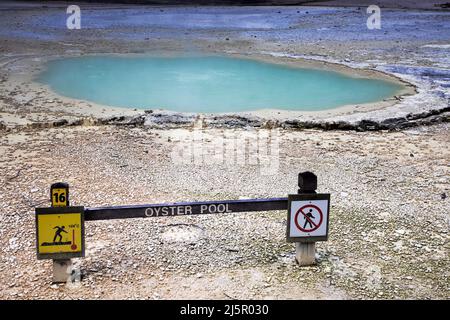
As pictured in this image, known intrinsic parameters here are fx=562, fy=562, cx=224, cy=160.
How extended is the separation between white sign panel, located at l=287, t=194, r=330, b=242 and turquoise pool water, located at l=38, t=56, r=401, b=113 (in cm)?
525

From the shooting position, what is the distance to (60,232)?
3488 millimetres

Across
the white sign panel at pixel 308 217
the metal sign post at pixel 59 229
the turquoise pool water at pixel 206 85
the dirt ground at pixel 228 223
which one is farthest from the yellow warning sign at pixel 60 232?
the turquoise pool water at pixel 206 85

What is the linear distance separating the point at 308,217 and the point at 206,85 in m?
7.22

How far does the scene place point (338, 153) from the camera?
6.56 m

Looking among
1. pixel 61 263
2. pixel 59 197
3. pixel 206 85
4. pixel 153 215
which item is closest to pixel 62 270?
pixel 61 263

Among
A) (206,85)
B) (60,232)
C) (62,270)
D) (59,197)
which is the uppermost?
(206,85)

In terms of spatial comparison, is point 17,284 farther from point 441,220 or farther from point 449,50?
point 449,50

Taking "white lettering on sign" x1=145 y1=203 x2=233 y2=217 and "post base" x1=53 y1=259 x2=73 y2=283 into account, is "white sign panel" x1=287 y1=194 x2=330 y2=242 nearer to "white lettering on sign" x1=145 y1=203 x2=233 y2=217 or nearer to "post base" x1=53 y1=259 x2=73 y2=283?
"white lettering on sign" x1=145 y1=203 x2=233 y2=217

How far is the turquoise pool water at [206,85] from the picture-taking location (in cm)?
934

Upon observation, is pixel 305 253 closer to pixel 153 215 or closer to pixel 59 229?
pixel 153 215

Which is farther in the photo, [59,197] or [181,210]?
[181,210]

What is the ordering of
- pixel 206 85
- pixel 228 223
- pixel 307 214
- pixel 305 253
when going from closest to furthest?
pixel 307 214 < pixel 305 253 < pixel 228 223 < pixel 206 85

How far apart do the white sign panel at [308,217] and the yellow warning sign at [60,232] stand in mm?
1353
